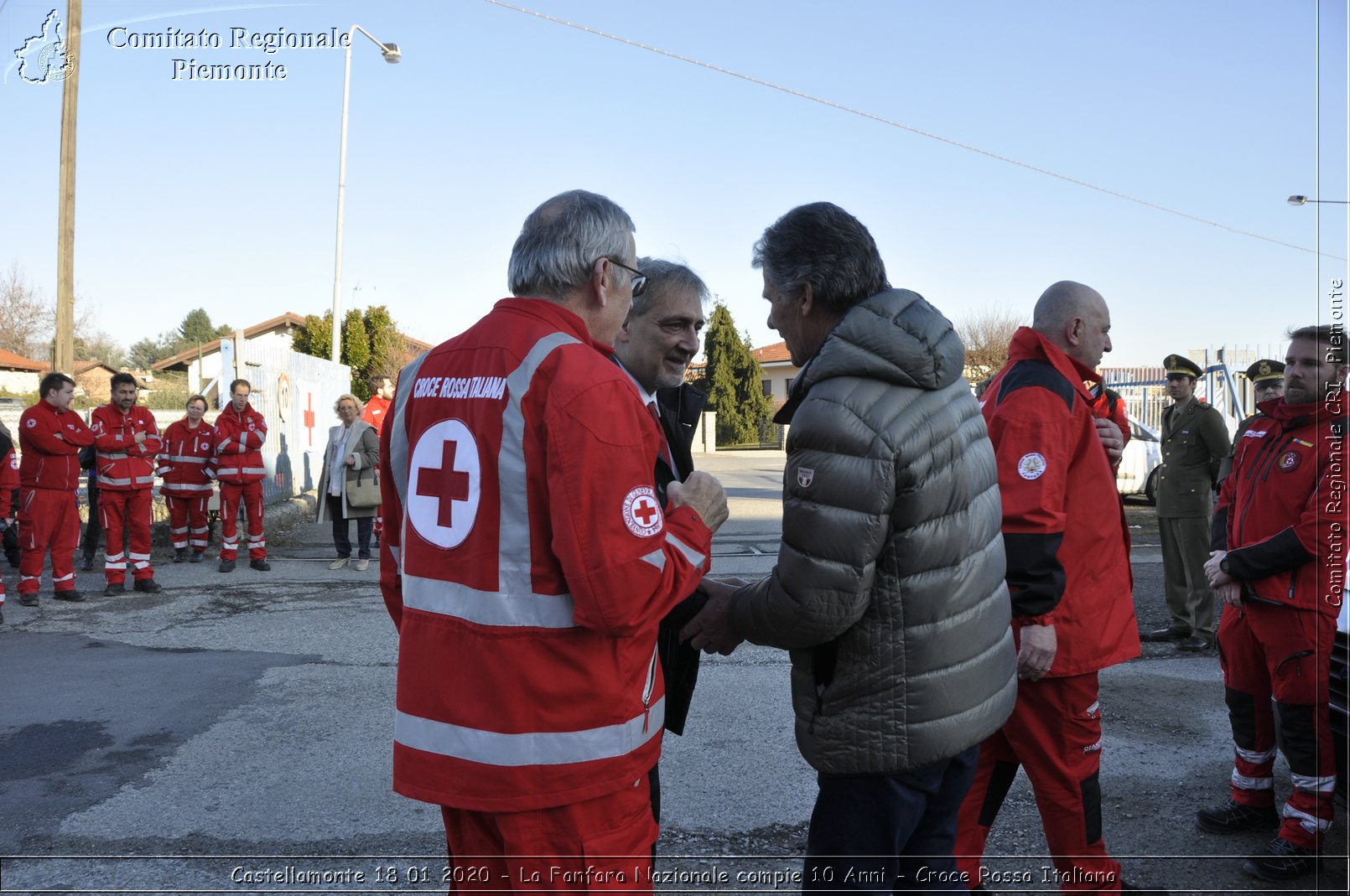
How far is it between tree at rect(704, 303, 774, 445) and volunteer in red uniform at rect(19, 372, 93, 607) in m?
35.6

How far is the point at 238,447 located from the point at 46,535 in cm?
247

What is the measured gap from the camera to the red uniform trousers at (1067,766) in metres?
3.13

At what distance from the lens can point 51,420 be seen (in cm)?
912

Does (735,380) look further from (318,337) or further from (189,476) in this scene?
(189,476)

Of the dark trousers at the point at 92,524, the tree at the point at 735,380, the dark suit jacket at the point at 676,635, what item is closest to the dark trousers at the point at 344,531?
the dark trousers at the point at 92,524

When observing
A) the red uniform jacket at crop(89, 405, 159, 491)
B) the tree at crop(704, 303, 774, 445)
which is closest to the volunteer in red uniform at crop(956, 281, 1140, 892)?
the red uniform jacket at crop(89, 405, 159, 491)

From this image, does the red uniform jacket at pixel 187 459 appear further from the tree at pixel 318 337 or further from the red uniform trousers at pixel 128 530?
the tree at pixel 318 337

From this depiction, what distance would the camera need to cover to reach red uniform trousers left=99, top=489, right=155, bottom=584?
31.3 ft

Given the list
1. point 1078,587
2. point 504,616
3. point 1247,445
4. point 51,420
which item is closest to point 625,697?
point 504,616

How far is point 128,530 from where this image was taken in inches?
388

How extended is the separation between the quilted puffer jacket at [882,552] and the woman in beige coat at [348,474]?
914cm

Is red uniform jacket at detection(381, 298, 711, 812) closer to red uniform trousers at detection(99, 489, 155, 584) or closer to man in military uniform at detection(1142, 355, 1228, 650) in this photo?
man in military uniform at detection(1142, 355, 1228, 650)

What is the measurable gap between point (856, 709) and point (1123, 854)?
7.40 ft

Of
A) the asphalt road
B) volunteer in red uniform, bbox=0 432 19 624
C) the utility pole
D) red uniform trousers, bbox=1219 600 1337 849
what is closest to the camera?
the asphalt road
